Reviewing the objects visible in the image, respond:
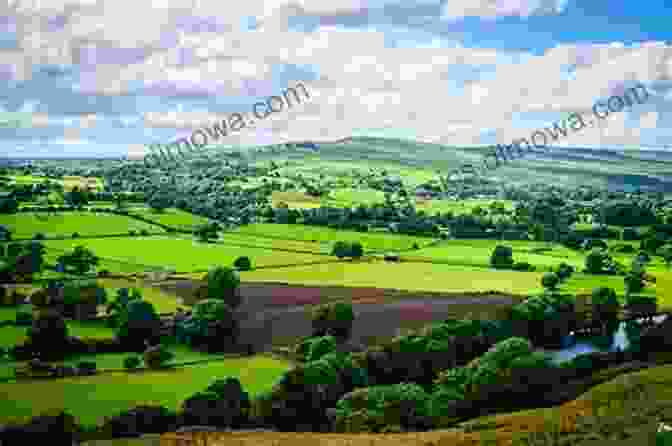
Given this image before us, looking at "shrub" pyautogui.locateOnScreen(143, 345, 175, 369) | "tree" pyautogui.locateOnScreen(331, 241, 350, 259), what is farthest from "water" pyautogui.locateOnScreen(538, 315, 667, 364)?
"tree" pyautogui.locateOnScreen(331, 241, 350, 259)

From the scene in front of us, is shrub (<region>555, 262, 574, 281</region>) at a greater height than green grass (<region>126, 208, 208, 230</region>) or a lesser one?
lesser

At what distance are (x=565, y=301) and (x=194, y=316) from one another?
167 ft

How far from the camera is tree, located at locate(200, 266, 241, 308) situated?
96.6 metres

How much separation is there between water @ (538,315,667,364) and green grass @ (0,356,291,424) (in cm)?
3586

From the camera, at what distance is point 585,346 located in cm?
9288

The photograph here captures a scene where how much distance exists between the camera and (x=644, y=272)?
419 feet

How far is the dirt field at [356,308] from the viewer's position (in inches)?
3410

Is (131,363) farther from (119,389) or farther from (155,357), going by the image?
(119,389)

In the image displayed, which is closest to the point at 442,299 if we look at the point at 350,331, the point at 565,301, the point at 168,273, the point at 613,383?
the point at 565,301

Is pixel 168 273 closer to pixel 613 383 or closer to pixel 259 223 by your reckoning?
pixel 259 223

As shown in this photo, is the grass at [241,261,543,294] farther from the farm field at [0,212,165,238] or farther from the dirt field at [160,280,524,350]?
the farm field at [0,212,165,238]

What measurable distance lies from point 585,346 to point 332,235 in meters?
78.2

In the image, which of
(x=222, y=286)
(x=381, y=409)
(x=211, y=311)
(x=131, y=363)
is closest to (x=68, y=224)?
(x=222, y=286)

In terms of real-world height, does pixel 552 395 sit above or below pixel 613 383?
below
